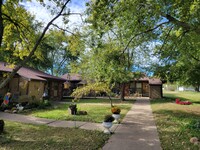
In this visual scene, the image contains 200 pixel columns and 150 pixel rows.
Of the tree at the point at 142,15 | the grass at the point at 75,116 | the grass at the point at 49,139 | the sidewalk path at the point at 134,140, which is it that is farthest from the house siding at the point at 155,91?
the grass at the point at 49,139

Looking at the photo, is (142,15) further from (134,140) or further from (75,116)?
(75,116)

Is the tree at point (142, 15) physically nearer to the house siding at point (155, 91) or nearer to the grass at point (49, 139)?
the grass at point (49, 139)

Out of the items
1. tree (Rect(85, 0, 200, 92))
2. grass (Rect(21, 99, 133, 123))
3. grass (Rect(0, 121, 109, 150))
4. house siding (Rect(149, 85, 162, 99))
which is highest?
tree (Rect(85, 0, 200, 92))

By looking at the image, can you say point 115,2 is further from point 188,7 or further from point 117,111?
point 117,111

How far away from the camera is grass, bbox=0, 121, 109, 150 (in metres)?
5.49

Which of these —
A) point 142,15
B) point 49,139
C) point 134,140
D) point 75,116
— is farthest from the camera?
point 75,116

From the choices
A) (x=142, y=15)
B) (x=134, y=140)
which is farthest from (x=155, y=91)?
(x=134, y=140)

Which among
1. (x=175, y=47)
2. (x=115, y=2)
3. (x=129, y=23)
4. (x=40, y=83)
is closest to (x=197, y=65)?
(x=175, y=47)

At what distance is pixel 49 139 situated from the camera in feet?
20.4

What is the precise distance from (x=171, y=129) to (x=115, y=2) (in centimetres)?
583

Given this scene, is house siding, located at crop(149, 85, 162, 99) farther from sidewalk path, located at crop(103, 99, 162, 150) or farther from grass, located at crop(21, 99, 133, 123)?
sidewalk path, located at crop(103, 99, 162, 150)

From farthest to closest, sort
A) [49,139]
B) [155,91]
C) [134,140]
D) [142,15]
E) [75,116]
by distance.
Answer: [155,91], [75,116], [142,15], [134,140], [49,139]

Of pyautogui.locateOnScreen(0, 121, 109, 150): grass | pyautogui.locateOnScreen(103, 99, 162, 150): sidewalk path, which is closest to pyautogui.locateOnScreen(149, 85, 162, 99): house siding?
pyautogui.locateOnScreen(103, 99, 162, 150): sidewalk path

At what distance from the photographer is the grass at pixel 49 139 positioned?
5493 millimetres
